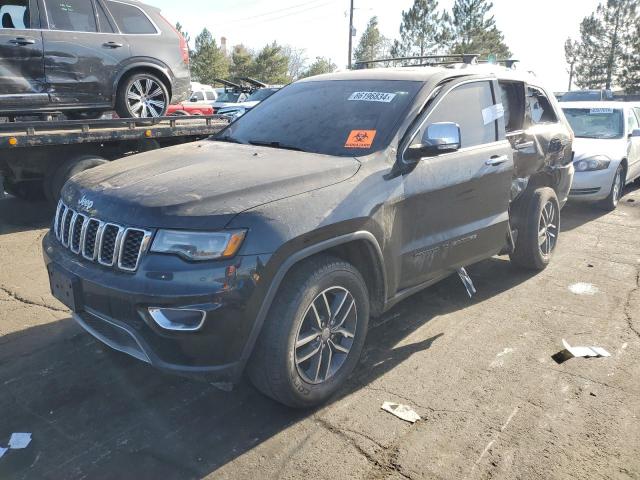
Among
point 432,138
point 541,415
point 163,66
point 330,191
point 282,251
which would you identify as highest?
point 163,66

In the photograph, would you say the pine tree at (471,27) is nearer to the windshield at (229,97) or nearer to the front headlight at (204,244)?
the windshield at (229,97)

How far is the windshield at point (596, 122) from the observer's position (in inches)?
341

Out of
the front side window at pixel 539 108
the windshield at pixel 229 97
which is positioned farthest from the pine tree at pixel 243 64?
the front side window at pixel 539 108

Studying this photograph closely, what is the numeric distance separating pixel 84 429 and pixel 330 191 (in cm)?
176

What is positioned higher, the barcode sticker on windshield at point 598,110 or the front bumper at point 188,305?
the barcode sticker on windshield at point 598,110

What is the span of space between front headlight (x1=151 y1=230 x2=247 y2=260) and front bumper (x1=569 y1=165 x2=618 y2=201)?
6527 millimetres

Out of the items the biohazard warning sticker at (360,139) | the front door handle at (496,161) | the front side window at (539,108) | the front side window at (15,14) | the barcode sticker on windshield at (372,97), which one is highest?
the front side window at (15,14)

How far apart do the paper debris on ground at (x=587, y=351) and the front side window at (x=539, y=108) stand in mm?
2194

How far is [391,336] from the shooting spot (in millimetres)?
3898

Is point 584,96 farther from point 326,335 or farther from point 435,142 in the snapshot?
point 326,335

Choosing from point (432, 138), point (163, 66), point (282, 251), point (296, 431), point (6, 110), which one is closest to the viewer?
point (282, 251)

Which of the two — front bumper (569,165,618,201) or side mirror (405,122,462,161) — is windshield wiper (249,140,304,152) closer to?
side mirror (405,122,462,161)

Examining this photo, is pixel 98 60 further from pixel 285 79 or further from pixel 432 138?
pixel 285 79

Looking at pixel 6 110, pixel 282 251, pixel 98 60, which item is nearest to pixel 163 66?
pixel 98 60
